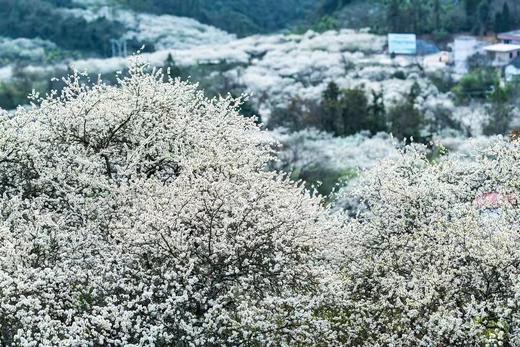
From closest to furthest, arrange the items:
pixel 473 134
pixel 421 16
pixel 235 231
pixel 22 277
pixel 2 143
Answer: pixel 22 277 → pixel 235 231 → pixel 2 143 → pixel 473 134 → pixel 421 16

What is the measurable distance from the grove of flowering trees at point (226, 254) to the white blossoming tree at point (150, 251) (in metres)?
0.04

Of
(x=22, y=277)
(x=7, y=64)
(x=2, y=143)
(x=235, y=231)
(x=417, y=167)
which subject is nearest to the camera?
(x=22, y=277)

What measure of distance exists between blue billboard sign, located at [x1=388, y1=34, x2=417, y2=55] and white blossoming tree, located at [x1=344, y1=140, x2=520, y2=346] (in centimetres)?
7212

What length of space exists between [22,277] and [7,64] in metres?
88.4

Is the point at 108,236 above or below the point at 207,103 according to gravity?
below

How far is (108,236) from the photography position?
14812 millimetres

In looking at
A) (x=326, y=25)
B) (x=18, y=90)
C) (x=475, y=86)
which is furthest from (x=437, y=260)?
(x=326, y=25)

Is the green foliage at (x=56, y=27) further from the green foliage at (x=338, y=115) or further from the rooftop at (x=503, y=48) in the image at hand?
the green foliage at (x=338, y=115)

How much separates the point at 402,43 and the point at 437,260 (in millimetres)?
76592

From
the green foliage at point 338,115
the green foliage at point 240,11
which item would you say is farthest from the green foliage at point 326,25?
the green foliage at point 338,115

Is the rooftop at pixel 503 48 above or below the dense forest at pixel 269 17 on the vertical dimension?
below

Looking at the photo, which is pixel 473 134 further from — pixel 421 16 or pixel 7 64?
pixel 7 64

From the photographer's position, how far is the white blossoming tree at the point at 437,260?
13.2m

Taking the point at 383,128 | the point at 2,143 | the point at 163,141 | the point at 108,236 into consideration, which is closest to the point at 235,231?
the point at 108,236
